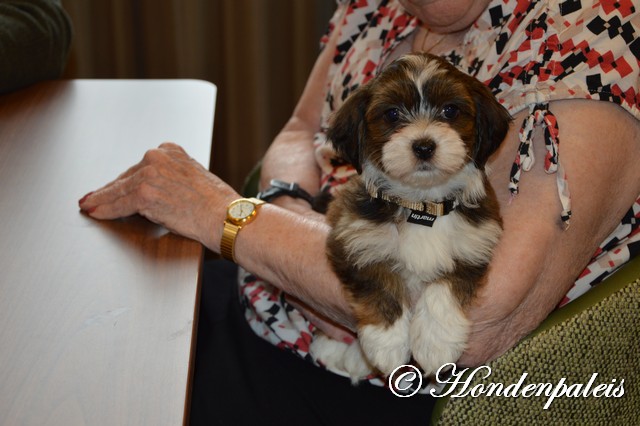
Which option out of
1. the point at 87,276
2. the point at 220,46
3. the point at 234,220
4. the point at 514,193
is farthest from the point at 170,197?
the point at 220,46

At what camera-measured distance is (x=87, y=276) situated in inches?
58.7

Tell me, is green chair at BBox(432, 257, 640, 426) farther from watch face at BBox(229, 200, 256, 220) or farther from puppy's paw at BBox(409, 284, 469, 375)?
watch face at BBox(229, 200, 256, 220)

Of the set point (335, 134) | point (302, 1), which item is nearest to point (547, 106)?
point (335, 134)

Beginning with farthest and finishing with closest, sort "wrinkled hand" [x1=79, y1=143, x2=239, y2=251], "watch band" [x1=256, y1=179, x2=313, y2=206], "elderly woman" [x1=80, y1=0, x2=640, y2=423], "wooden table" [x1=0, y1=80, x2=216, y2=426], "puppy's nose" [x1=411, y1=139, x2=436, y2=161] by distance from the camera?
"watch band" [x1=256, y1=179, x2=313, y2=206] → "wrinkled hand" [x1=79, y1=143, x2=239, y2=251] → "elderly woman" [x1=80, y1=0, x2=640, y2=423] → "puppy's nose" [x1=411, y1=139, x2=436, y2=161] → "wooden table" [x1=0, y1=80, x2=216, y2=426]

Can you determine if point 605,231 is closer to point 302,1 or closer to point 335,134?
point 335,134

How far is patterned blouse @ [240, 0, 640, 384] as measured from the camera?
1.61 metres

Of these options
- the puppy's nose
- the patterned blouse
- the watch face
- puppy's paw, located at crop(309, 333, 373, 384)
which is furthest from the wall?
the puppy's nose

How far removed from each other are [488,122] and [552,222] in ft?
0.77

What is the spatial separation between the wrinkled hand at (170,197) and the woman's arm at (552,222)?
0.62m

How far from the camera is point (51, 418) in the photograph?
110 cm

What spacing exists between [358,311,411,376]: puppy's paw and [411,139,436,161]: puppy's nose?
1.12ft

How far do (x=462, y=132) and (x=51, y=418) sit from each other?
89 cm

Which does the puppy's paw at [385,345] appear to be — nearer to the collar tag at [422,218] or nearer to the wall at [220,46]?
the collar tag at [422,218]

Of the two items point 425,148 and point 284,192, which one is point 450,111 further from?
point 284,192
